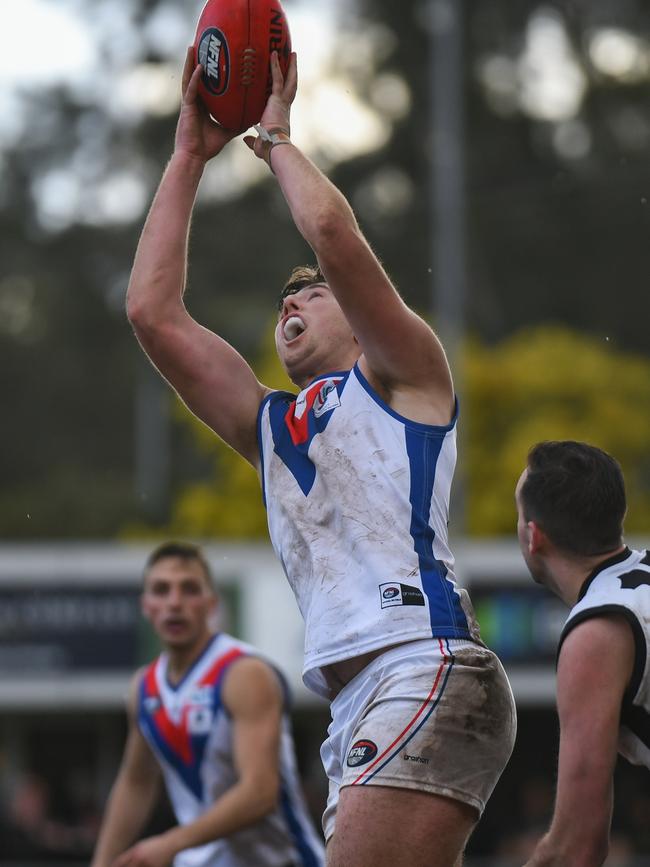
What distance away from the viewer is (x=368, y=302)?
421 centimetres

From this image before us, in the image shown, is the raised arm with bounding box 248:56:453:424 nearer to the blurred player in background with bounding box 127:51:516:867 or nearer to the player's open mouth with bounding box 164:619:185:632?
the blurred player in background with bounding box 127:51:516:867

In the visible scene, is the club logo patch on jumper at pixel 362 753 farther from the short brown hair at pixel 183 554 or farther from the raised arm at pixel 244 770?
the short brown hair at pixel 183 554

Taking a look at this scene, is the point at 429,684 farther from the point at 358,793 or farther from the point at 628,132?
the point at 628,132

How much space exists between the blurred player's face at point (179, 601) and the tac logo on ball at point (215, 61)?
277cm

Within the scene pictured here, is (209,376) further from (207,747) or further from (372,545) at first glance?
→ (207,747)

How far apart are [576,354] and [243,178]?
13995mm

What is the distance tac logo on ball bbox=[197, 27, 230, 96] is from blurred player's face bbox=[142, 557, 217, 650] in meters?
2.77

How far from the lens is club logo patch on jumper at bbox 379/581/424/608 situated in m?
4.16

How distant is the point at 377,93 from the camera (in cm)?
3588

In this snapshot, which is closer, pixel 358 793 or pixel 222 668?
pixel 358 793

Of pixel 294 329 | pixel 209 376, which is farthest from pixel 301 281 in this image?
pixel 209 376

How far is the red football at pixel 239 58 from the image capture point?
4812mm

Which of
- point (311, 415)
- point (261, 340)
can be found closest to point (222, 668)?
point (311, 415)

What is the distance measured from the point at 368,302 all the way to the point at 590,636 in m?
1.09
